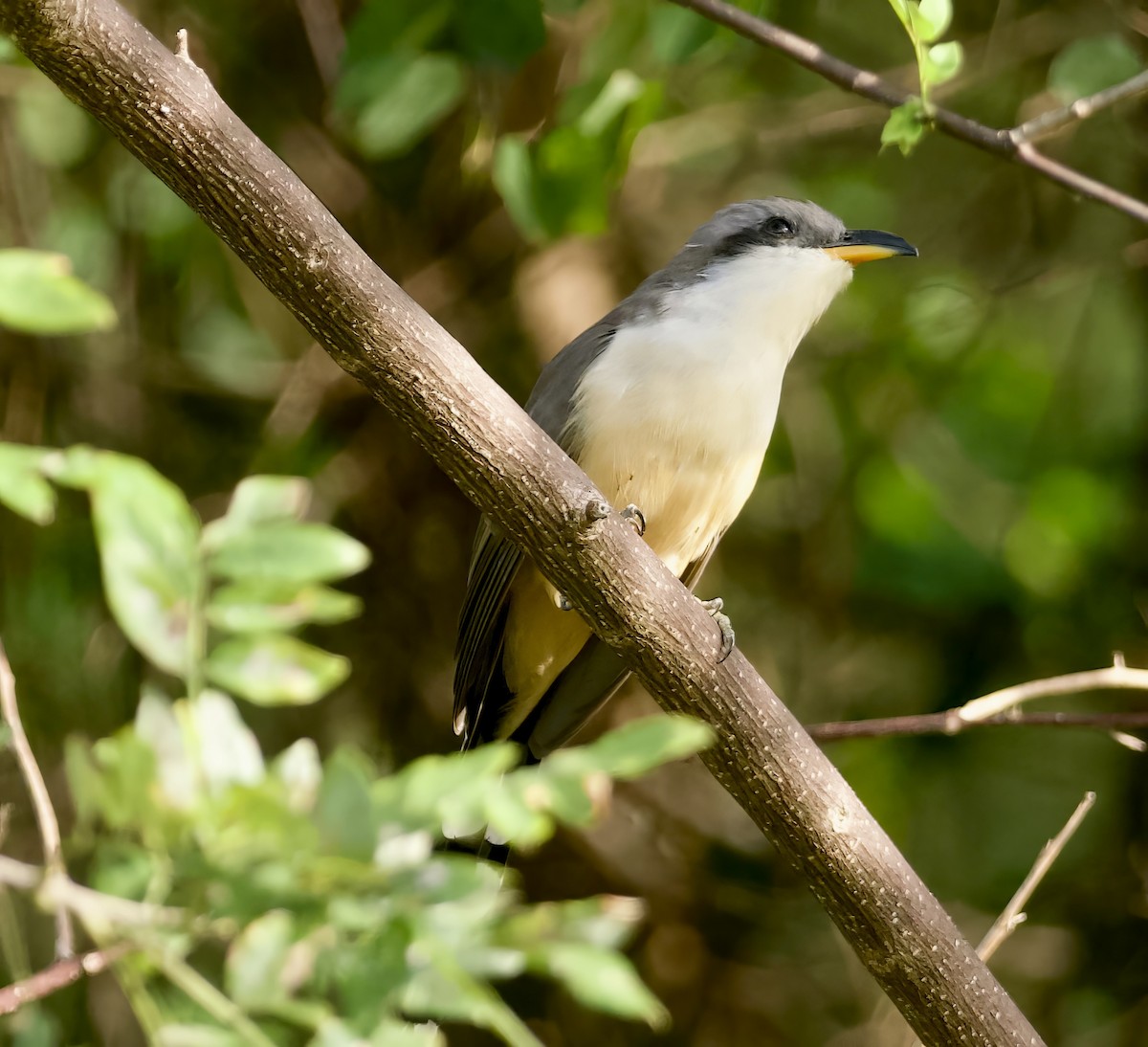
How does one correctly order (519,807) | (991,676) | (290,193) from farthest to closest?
(991,676)
(290,193)
(519,807)

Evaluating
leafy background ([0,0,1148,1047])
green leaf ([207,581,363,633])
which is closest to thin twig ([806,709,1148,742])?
leafy background ([0,0,1148,1047])

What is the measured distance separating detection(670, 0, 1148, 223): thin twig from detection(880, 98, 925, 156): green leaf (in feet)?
0.55

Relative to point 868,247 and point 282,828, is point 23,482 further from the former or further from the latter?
point 868,247

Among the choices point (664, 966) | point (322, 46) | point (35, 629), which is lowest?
point (35, 629)

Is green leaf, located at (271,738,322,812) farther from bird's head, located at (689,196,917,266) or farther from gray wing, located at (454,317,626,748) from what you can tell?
bird's head, located at (689,196,917,266)

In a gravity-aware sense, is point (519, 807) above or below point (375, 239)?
below

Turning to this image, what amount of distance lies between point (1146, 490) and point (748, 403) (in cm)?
160

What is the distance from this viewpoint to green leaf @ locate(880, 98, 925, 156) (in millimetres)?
2494

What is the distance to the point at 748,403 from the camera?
317 centimetres

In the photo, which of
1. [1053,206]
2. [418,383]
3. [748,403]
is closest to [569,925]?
[418,383]

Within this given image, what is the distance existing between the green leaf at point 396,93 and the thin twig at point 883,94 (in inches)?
29.1

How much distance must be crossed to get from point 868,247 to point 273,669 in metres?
2.57

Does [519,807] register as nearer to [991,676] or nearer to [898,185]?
[991,676]

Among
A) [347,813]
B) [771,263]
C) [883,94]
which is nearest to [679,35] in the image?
[883,94]
